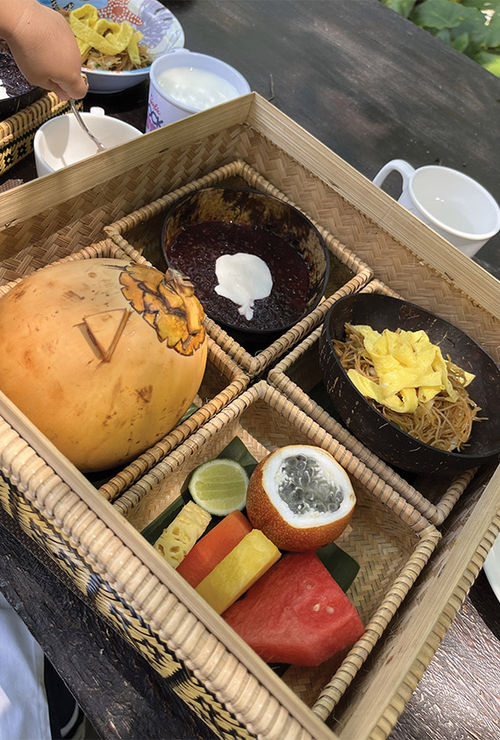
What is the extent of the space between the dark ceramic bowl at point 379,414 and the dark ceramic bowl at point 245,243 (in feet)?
0.29

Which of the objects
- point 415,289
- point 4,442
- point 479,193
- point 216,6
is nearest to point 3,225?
point 4,442

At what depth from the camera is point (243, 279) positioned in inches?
46.3

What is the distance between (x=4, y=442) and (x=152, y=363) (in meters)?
0.24

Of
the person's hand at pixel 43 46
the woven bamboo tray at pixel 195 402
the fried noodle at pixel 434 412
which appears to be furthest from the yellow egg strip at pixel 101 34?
the fried noodle at pixel 434 412

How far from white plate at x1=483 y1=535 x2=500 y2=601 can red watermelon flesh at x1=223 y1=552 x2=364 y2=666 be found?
0.29m

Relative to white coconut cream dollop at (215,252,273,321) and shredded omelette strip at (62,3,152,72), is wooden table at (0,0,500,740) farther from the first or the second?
white coconut cream dollop at (215,252,273,321)

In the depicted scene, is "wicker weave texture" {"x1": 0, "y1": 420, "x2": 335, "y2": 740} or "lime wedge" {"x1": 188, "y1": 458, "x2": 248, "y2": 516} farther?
"lime wedge" {"x1": 188, "y1": 458, "x2": 248, "y2": 516}

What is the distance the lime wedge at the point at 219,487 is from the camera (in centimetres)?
97

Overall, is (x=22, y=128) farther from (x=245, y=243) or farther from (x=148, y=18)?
(x=148, y=18)

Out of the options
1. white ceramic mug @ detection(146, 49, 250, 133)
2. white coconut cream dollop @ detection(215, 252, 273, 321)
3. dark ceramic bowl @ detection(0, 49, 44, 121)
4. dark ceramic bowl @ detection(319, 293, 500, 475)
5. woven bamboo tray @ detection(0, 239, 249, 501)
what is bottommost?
woven bamboo tray @ detection(0, 239, 249, 501)

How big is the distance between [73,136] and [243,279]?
1.78ft

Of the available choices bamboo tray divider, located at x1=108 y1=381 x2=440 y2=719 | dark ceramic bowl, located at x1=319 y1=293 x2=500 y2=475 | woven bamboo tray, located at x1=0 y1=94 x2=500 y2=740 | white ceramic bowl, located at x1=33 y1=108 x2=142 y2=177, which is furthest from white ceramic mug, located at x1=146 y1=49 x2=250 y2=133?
bamboo tray divider, located at x1=108 y1=381 x2=440 y2=719

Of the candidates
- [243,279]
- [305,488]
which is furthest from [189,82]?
[305,488]

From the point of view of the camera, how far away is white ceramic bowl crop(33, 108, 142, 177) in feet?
4.05
